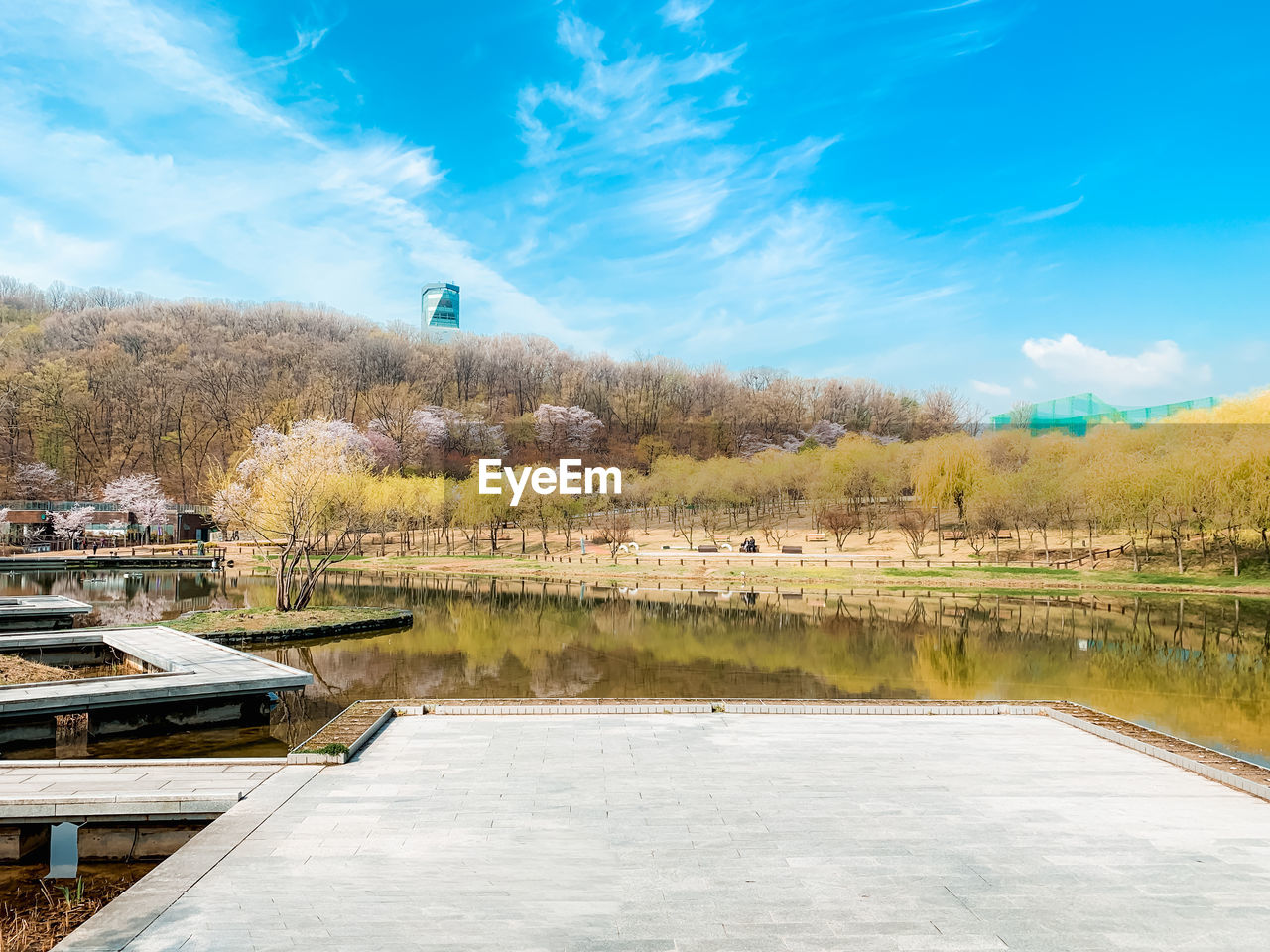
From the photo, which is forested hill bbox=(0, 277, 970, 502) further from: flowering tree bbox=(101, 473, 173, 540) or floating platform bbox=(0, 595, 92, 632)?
floating platform bbox=(0, 595, 92, 632)

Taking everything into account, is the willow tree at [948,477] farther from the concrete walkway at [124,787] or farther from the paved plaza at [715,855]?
the concrete walkway at [124,787]

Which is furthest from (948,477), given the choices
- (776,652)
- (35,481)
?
(35,481)

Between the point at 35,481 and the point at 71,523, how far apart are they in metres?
15.2

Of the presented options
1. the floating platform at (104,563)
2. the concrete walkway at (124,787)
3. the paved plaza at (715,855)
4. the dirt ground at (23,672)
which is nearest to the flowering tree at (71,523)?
the floating platform at (104,563)

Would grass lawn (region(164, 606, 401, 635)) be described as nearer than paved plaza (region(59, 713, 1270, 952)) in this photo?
No

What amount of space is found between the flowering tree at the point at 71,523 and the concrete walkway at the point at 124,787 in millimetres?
76230

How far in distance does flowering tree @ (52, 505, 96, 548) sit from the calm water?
3978 centimetres

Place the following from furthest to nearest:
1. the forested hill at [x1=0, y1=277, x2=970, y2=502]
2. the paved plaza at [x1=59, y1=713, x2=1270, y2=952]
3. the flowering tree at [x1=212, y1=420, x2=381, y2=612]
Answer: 1. the forested hill at [x1=0, y1=277, x2=970, y2=502]
2. the flowering tree at [x1=212, y1=420, x2=381, y2=612]
3. the paved plaza at [x1=59, y1=713, x2=1270, y2=952]

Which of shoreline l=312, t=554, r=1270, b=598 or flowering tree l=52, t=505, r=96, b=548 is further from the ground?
flowering tree l=52, t=505, r=96, b=548

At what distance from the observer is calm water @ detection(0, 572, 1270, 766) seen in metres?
15.5

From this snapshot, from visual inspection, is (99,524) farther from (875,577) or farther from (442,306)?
(442,306)

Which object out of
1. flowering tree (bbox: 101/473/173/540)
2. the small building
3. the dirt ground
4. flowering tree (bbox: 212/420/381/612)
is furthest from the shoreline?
the dirt ground

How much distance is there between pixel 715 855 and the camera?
6.43 metres

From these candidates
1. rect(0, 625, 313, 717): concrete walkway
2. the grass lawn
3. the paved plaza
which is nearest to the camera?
the paved plaza
